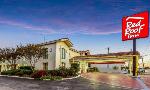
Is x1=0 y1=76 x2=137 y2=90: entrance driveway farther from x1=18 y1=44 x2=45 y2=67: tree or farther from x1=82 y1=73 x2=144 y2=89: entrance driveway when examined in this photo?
x1=18 y1=44 x2=45 y2=67: tree

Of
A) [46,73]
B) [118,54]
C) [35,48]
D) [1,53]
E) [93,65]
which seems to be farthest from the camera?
[93,65]

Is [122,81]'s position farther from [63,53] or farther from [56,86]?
[63,53]

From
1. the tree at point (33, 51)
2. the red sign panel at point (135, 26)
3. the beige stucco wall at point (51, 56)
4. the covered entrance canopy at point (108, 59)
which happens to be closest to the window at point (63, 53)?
the beige stucco wall at point (51, 56)

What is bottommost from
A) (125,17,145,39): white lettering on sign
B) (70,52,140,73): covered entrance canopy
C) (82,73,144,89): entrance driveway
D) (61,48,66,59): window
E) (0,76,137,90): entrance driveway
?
(82,73,144,89): entrance driveway

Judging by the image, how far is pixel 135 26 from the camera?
39688 millimetres

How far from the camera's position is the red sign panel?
38281 mm

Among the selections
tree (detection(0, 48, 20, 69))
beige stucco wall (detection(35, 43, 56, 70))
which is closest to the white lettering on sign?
beige stucco wall (detection(35, 43, 56, 70))

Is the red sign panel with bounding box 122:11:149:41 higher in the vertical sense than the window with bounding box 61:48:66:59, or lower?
higher

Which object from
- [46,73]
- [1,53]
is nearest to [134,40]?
[46,73]

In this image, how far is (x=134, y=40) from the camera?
132 feet

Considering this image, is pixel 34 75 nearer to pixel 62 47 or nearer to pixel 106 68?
pixel 62 47

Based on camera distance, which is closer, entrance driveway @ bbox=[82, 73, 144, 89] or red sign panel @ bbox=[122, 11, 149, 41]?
entrance driveway @ bbox=[82, 73, 144, 89]

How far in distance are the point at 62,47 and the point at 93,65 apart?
20.0 metres

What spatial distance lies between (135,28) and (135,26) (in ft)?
1.05
